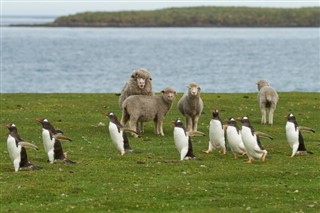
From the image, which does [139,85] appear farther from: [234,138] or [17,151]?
[17,151]

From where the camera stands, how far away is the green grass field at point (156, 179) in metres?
15.9

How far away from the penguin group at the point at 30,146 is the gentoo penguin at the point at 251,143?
3767 mm

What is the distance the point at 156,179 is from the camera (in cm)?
1808

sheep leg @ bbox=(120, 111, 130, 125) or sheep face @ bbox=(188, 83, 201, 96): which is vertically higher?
sheep face @ bbox=(188, 83, 201, 96)

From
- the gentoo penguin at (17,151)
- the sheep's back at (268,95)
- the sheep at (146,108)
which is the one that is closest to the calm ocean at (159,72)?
the sheep's back at (268,95)

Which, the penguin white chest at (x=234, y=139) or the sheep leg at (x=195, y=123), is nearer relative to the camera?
the penguin white chest at (x=234, y=139)

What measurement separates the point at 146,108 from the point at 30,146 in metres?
7.21

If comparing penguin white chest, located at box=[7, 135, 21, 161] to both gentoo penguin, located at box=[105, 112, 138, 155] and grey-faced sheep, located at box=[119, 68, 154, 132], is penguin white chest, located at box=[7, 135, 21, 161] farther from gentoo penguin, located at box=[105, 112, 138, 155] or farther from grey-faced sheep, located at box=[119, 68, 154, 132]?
grey-faced sheep, located at box=[119, 68, 154, 132]

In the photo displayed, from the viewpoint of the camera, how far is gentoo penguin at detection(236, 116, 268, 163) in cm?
2002

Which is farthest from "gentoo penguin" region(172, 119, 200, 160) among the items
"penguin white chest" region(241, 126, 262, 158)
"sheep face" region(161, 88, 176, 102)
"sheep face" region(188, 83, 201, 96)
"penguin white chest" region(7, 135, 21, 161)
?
"sheep face" region(161, 88, 176, 102)

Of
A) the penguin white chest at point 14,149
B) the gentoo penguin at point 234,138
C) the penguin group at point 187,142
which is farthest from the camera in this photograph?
the gentoo penguin at point 234,138

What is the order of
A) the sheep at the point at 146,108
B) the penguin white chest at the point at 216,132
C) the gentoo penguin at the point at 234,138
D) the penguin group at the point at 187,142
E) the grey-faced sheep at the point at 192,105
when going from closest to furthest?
the penguin group at the point at 187,142 < the gentoo penguin at the point at 234,138 < the penguin white chest at the point at 216,132 < the sheep at the point at 146,108 < the grey-faced sheep at the point at 192,105

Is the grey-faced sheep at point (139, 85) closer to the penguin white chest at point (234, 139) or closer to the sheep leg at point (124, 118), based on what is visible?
the sheep leg at point (124, 118)

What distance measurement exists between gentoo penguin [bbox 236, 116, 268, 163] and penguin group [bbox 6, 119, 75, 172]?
3.77m
